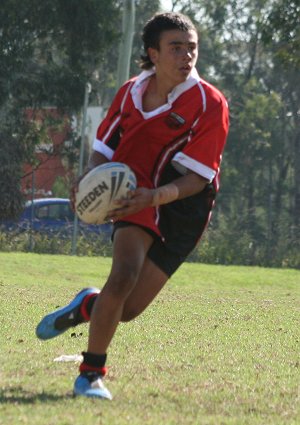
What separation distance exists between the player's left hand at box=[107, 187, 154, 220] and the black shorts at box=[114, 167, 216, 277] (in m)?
0.35

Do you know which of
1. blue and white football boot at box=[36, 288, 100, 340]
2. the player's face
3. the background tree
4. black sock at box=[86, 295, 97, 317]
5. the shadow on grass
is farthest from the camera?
the background tree

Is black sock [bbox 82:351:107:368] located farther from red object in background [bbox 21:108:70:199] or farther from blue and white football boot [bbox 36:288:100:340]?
red object in background [bbox 21:108:70:199]

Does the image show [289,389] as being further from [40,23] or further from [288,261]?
[40,23]

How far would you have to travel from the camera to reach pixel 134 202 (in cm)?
674

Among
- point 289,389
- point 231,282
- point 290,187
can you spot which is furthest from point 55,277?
point 290,187

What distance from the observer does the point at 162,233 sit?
7172mm

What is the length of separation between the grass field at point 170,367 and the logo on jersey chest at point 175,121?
1502 mm

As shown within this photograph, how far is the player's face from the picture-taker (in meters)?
7.11

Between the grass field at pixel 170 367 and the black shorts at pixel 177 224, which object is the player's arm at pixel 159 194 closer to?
the black shorts at pixel 177 224

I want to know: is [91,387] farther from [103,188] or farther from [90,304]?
[103,188]

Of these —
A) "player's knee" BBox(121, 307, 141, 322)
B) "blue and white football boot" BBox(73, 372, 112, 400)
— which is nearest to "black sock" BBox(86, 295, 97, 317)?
"player's knee" BBox(121, 307, 141, 322)

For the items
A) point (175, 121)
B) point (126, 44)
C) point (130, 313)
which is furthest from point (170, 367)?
point (126, 44)

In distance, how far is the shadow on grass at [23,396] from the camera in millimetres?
6590

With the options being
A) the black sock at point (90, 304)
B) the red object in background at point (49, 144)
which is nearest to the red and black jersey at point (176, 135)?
the black sock at point (90, 304)
